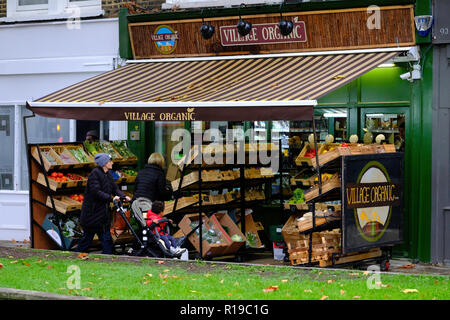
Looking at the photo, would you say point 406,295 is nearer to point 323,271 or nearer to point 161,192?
point 323,271

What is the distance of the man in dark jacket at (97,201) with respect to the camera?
40.7 ft

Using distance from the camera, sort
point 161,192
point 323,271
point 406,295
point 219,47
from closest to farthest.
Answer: point 406,295 < point 323,271 < point 161,192 < point 219,47

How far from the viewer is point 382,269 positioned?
1195 centimetres

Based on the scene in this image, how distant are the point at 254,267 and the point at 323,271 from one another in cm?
101

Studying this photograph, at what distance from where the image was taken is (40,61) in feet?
51.0

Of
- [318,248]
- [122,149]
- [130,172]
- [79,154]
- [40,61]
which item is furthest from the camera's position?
[40,61]

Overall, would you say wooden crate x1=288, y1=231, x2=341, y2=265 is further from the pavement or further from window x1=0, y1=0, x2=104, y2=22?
window x1=0, y1=0, x2=104, y2=22

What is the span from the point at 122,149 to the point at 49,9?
351 centimetres

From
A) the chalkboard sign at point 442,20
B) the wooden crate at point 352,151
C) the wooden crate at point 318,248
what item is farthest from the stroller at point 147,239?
the chalkboard sign at point 442,20

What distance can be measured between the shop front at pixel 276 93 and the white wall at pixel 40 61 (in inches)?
24.9

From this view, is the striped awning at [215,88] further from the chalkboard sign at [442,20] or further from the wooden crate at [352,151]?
the wooden crate at [352,151]

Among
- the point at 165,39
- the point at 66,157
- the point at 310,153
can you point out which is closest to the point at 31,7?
the point at 165,39

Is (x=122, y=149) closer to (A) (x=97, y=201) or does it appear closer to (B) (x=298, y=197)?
(A) (x=97, y=201)

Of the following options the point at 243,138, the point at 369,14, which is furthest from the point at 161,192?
the point at 369,14
